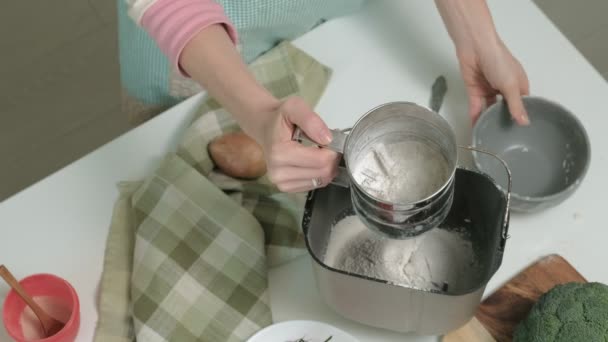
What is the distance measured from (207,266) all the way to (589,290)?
476mm

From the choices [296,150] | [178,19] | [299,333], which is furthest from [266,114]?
[299,333]

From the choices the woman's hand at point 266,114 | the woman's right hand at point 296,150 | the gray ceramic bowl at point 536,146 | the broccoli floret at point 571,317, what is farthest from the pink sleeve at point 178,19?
the broccoli floret at point 571,317

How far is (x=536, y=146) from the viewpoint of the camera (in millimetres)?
971

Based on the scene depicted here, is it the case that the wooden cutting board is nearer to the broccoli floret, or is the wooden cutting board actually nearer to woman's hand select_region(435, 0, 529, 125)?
the broccoli floret

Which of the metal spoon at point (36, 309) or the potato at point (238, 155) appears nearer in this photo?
the metal spoon at point (36, 309)

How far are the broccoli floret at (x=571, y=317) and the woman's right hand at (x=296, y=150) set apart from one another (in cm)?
31

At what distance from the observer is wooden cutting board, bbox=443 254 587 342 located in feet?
2.84

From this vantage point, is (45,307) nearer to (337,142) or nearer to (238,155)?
(238,155)

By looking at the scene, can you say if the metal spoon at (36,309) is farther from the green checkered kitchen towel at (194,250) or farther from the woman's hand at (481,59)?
the woman's hand at (481,59)

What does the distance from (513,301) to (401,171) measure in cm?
28

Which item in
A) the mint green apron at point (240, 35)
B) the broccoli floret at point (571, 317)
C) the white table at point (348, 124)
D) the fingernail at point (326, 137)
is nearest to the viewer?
the fingernail at point (326, 137)

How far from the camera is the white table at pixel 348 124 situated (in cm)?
92

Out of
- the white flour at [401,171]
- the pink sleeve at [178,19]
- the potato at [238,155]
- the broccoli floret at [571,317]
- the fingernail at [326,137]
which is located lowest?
the broccoli floret at [571,317]

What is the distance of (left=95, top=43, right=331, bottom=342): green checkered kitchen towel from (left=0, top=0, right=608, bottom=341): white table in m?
0.03
